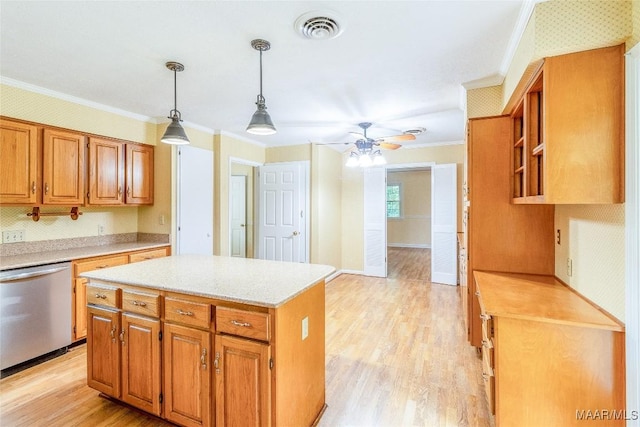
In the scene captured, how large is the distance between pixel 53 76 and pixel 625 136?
13.5 ft

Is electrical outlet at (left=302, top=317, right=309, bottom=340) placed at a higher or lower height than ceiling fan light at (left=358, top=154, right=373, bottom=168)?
lower

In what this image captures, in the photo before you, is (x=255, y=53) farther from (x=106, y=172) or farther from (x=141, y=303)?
(x=106, y=172)

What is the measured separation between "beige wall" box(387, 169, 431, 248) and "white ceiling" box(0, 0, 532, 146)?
5.90 m

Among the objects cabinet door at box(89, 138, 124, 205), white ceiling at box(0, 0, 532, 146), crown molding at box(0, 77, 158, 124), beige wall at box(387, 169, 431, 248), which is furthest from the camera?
beige wall at box(387, 169, 431, 248)

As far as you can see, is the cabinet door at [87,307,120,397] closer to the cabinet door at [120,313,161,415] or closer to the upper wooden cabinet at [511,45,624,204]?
the cabinet door at [120,313,161,415]

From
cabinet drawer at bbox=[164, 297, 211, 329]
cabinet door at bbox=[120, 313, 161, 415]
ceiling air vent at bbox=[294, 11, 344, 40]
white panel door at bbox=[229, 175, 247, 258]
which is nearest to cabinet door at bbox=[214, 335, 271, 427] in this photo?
cabinet drawer at bbox=[164, 297, 211, 329]

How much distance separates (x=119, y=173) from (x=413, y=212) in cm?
791

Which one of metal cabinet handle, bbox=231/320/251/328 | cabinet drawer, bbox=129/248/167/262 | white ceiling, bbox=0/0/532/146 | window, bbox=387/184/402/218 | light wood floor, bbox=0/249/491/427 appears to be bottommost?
light wood floor, bbox=0/249/491/427

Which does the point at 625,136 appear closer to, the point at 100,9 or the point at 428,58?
the point at 428,58

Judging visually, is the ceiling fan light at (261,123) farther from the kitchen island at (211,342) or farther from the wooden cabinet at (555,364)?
the wooden cabinet at (555,364)

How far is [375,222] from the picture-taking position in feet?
18.7

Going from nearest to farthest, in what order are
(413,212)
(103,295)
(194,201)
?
(103,295) → (194,201) → (413,212)

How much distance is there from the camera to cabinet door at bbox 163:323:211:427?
66.1 inches

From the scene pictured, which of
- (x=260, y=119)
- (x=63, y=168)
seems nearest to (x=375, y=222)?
(x=260, y=119)
